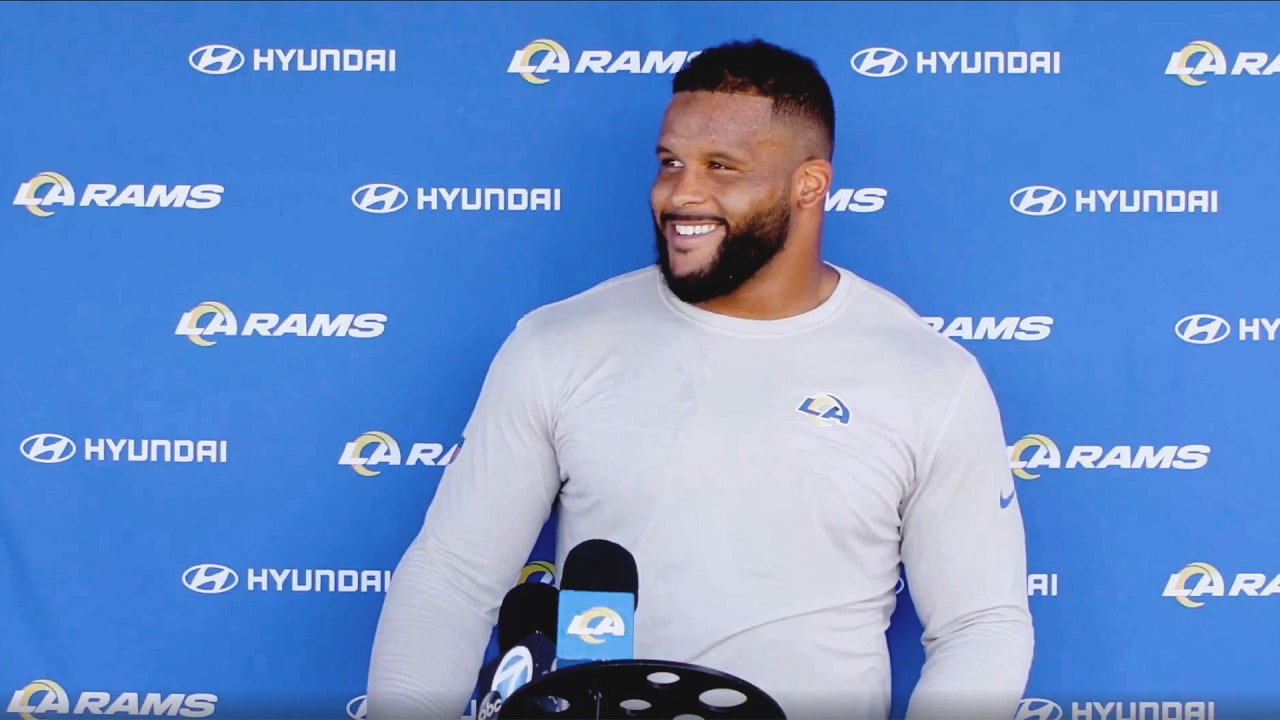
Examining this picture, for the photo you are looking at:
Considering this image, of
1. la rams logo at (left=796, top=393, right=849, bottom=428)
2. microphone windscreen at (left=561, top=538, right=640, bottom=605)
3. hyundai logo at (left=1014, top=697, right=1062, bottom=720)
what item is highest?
la rams logo at (left=796, top=393, right=849, bottom=428)

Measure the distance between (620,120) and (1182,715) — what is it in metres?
1.37

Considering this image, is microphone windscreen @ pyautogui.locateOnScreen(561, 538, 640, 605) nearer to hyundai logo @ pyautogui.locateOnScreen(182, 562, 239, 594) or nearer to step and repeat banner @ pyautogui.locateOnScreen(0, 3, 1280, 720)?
step and repeat banner @ pyautogui.locateOnScreen(0, 3, 1280, 720)

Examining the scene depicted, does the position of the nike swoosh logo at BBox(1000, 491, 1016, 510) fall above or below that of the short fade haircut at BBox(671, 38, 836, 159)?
below

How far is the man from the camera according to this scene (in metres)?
1.83

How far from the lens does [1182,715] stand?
226 cm

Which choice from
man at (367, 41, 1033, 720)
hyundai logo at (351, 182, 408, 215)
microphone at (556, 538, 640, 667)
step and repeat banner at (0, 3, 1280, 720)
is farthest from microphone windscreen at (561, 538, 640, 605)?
hyundai logo at (351, 182, 408, 215)

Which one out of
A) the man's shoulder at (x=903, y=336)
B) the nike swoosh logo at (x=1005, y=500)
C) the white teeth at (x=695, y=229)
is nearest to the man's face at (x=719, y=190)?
the white teeth at (x=695, y=229)

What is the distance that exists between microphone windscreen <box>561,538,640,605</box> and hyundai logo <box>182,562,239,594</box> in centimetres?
107

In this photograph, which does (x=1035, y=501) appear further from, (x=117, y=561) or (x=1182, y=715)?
(x=117, y=561)

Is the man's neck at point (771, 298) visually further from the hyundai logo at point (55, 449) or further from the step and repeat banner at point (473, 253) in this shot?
the hyundai logo at point (55, 449)

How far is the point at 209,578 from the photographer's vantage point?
226 cm

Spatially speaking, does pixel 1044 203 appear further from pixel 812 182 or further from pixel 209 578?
pixel 209 578

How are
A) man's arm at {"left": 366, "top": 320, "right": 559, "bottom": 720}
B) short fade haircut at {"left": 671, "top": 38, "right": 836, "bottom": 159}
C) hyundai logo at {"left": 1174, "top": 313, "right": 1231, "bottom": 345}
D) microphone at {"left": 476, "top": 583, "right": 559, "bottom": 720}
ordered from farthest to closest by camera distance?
hyundai logo at {"left": 1174, "top": 313, "right": 1231, "bottom": 345} < short fade haircut at {"left": 671, "top": 38, "right": 836, "bottom": 159} < man's arm at {"left": 366, "top": 320, "right": 559, "bottom": 720} < microphone at {"left": 476, "top": 583, "right": 559, "bottom": 720}

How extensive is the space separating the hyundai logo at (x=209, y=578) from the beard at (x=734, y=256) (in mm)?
927
